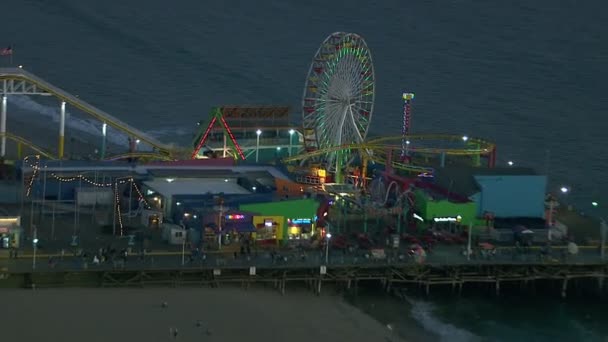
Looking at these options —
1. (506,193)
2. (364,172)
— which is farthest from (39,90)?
(506,193)

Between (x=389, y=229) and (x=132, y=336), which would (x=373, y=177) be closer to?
(x=389, y=229)

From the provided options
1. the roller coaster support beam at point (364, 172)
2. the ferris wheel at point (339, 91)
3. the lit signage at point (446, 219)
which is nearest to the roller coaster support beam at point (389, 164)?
the roller coaster support beam at point (364, 172)

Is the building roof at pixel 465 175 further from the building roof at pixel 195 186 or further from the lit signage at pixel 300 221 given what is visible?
the building roof at pixel 195 186

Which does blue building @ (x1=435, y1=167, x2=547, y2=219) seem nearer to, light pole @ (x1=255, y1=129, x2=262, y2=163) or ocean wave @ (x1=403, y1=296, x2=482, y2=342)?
ocean wave @ (x1=403, y1=296, x2=482, y2=342)

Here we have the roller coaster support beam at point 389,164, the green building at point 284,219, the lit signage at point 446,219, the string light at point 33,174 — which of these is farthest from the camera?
the roller coaster support beam at point 389,164

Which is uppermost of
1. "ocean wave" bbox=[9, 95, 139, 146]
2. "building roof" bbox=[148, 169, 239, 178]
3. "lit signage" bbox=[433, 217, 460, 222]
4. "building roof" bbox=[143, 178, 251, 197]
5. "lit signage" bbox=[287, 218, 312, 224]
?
"ocean wave" bbox=[9, 95, 139, 146]

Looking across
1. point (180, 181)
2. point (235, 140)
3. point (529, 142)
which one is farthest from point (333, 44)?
point (529, 142)

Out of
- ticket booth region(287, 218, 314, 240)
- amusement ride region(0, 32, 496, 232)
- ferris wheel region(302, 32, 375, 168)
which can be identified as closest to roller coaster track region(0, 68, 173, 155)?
amusement ride region(0, 32, 496, 232)
